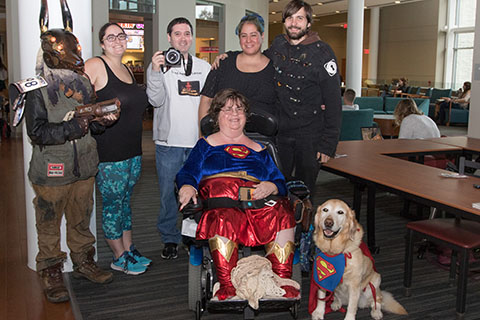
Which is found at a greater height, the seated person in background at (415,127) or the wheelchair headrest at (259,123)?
the wheelchair headrest at (259,123)

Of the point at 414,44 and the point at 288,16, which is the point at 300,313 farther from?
the point at 414,44

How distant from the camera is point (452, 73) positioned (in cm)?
2075

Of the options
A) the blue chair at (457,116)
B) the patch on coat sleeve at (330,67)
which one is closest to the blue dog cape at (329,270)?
the patch on coat sleeve at (330,67)

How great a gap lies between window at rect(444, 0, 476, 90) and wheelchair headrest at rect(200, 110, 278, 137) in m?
18.7

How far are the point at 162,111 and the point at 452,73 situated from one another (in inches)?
776

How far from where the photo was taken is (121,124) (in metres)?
3.33

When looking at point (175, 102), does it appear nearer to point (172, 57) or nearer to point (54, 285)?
point (172, 57)

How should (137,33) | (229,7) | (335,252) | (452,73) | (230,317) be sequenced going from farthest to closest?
(452,73) → (137,33) → (229,7) → (230,317) → (335,252)

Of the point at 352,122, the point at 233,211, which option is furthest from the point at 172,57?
the point at 352,122

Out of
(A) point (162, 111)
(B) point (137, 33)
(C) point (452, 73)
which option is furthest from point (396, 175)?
(C) point (452, 73)

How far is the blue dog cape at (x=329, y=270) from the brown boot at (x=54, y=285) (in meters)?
1.63

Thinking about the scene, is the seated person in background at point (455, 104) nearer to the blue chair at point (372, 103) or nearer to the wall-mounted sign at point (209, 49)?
the blue chair at point (372, 103)

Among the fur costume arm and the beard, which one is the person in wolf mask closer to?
the fur costume arm

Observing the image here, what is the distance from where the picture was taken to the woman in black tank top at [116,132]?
3.25 metres
